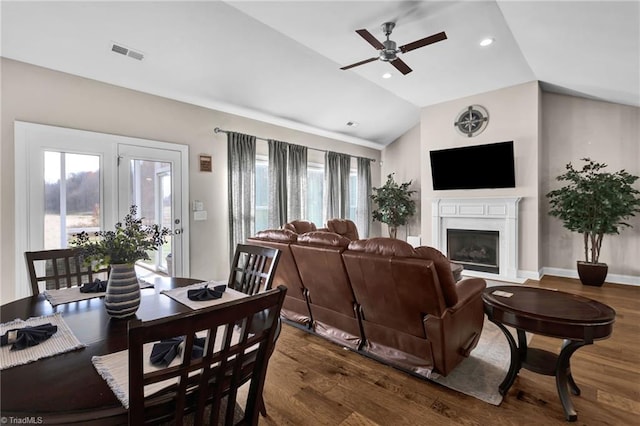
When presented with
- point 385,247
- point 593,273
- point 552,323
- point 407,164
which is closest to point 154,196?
point 385,247

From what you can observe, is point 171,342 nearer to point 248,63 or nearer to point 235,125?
point 248,63

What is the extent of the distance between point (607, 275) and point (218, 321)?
21.6 feet

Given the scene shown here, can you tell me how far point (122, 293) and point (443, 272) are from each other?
1828mm

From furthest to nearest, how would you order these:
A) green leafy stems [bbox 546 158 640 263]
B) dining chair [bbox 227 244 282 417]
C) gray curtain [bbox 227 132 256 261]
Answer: gray curtain [bbox 227 132 256 261], green leafy stems [bbox 546 158 640 263], dining chair [bbox 227 244 282 417]

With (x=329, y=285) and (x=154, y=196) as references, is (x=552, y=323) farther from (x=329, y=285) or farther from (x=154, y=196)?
(x=154, y=196)

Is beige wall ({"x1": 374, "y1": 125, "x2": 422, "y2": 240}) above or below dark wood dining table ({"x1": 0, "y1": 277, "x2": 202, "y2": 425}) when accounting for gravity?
above

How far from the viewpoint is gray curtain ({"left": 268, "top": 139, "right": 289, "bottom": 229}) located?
18.0 ft

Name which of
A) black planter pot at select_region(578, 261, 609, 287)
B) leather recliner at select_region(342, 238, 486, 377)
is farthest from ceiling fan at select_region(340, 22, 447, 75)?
black planter pot at select_region(578, 261, 609, 287)

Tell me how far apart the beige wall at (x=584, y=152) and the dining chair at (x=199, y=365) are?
20.0 feet

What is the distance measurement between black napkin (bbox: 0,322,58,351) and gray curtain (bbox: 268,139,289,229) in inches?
167

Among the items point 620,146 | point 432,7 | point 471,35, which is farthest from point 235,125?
point 620,146

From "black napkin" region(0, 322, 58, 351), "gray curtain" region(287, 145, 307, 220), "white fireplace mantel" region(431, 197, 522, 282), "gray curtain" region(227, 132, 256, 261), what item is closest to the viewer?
"black napkin" region(0, 322, 58, 351)

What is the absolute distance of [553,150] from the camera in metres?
5.51

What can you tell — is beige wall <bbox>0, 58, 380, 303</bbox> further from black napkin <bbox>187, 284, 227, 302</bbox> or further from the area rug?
the area rug
